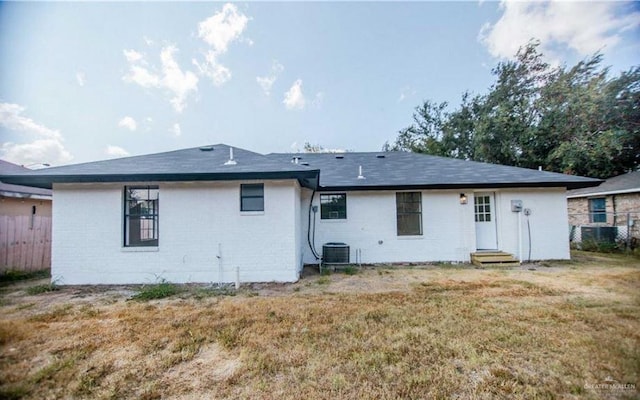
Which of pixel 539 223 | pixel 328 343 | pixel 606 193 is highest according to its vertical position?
pixel 606 193

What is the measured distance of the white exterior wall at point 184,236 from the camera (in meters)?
5.88

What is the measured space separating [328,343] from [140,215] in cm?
579

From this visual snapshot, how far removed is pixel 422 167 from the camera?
9.51 metres

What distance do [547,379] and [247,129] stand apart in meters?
16.4

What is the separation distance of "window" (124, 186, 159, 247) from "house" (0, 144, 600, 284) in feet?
0.22

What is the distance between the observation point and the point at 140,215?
6.24m

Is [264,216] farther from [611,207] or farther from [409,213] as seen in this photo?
[611,207]

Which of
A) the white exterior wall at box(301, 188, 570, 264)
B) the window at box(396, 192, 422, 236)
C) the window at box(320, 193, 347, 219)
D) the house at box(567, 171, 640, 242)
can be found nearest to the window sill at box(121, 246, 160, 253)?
the white exterior wall at box(301, 188, 570, 264)

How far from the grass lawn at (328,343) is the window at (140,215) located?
1.84m

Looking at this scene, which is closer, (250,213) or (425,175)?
(250,213)

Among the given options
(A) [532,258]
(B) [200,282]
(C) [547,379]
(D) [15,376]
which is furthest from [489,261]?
(D) [15,376]

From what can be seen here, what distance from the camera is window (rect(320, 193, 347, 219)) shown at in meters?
8.28

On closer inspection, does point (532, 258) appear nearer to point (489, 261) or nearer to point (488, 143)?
point (489, 261)

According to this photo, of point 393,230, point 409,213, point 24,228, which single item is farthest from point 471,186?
point 24,228
